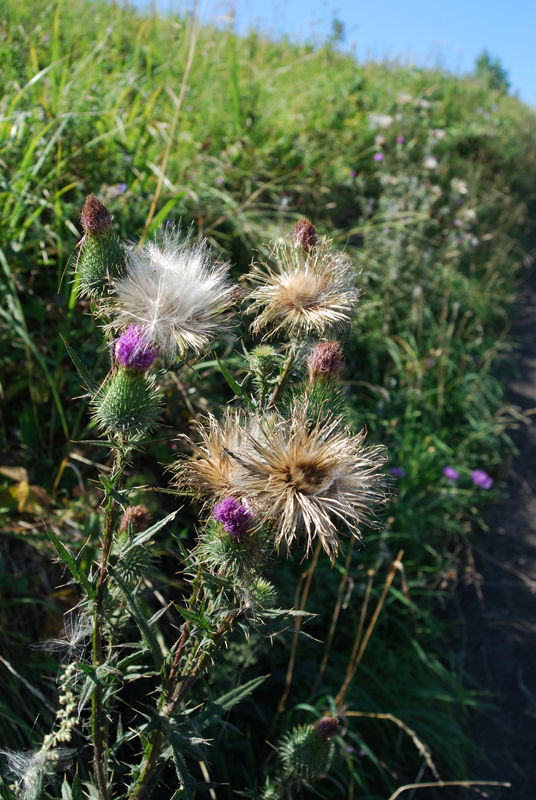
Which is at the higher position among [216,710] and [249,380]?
[249,380]

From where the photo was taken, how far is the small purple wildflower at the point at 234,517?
921 millimetres

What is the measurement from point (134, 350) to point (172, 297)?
125 mm

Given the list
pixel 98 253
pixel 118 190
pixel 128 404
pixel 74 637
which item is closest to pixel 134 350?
pixel 128 404

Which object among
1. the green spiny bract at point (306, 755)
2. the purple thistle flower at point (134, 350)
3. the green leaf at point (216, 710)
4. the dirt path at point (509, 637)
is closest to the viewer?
the purple thistle flower at point (134, 350)

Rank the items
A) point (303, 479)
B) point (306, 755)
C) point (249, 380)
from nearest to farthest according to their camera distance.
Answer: point (303, 479) < point (306, 755) < point (249, 380)

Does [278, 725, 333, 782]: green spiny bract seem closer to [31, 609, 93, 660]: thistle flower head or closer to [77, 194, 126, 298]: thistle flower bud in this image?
[31, 609, 93, 660]: thistle flower head

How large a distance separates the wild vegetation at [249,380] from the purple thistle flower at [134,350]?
0.04m

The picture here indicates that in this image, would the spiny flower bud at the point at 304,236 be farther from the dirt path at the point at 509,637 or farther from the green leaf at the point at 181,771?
the dirt path at the point at 509,637

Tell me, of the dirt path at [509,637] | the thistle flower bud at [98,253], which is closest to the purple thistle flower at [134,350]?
the thistle flower bud at [98,253]

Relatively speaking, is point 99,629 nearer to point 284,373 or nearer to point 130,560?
point 130,560

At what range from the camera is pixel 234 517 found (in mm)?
923

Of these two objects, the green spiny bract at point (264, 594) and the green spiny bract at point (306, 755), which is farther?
the green spiny bract at point (306, 755)

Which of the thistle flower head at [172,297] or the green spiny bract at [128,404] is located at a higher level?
the thistle flower head at [172,297]

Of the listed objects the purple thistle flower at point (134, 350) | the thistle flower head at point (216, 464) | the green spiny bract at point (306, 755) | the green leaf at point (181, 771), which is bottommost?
the green spiny bract at point (306, 755)
